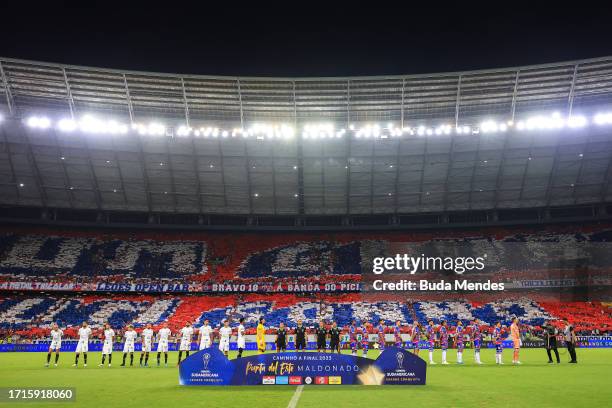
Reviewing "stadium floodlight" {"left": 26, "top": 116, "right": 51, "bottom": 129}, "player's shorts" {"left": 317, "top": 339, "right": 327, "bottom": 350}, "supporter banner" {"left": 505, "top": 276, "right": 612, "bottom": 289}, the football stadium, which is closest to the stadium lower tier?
the football stadium

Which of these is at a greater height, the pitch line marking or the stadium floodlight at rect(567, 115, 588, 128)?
the stadium floodlight at rect(567, 115, 588, 128)

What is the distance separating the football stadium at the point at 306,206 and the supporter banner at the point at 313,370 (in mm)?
18326

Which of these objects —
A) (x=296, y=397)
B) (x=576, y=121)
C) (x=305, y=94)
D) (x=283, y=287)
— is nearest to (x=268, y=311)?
(x=283, y=287)

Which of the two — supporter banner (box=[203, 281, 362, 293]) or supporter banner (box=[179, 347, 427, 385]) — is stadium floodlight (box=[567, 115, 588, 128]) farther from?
supporter banner (box=[179, 347, 427, 385])

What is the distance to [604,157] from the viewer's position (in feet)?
146

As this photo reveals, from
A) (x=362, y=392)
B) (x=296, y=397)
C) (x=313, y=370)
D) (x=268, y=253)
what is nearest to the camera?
(x=296, y=397)

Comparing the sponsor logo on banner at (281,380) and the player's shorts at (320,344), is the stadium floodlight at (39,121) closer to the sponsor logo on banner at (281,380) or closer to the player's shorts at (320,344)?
the player's shorts at (320,344)

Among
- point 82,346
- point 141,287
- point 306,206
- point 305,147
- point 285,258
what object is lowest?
point 82,346

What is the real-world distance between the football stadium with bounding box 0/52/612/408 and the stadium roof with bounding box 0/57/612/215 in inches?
6.5

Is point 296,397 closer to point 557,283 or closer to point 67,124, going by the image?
point 67,124

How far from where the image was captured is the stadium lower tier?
137ft

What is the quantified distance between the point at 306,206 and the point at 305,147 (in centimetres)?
901

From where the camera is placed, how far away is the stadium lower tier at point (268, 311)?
41875mm

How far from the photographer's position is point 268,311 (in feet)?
151
